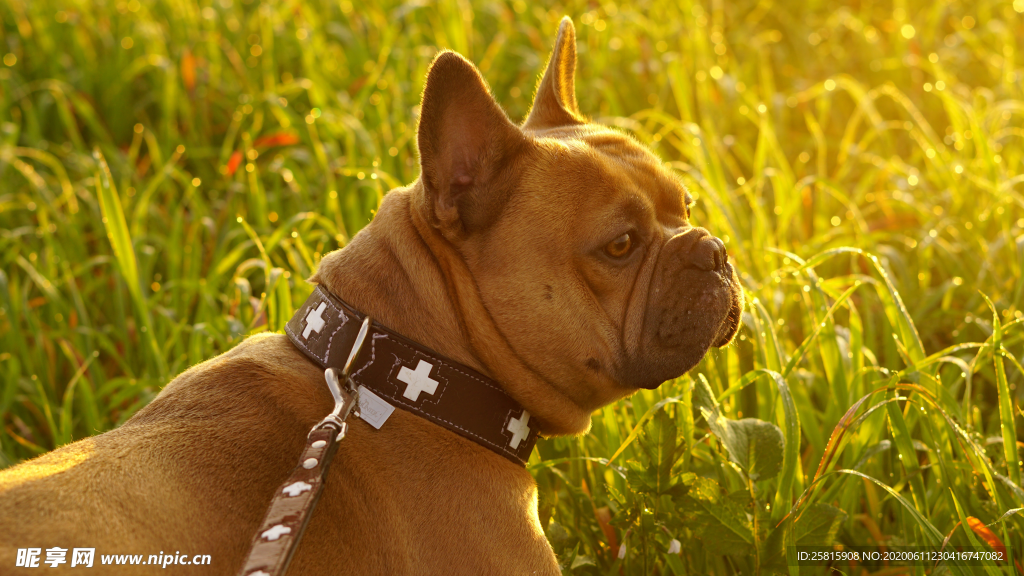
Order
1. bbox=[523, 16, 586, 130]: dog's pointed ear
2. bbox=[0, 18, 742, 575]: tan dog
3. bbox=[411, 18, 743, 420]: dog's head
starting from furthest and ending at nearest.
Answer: bbox=[523, 16, 586, 130]: dog's pointed ear < bbox=[411, 18, 743, 420]: dog's head < bbox=[0, 18, 742, 575]: tan dog

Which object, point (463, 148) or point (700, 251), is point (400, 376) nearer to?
point (463, 148)

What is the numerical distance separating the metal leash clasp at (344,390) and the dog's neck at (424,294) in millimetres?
107

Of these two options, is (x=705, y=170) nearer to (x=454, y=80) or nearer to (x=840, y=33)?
(x=454, y=80)

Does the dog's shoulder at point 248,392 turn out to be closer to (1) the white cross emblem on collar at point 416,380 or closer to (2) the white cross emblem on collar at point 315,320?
(2) the white cross emblem on collar at point 315,320

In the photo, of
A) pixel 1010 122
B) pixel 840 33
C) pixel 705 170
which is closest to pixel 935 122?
pixel 1010 122

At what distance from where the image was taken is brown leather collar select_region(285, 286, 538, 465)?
1972 mm

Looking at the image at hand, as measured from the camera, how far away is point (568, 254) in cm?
219

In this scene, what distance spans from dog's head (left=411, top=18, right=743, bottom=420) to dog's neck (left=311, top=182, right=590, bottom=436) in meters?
0.04

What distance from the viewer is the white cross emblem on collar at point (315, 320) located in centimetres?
204

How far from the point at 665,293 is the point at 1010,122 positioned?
374 centimetres

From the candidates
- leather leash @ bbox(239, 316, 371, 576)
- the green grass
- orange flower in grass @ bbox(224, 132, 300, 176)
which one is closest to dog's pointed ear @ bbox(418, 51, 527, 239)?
leather leash @ bbox(239, 316, 371, 576)

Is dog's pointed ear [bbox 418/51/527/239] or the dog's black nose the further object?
the dog's black nose

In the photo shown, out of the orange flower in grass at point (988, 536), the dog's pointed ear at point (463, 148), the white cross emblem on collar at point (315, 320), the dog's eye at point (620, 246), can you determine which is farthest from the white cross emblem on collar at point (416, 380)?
the orange flower in grass at point (988, 536)

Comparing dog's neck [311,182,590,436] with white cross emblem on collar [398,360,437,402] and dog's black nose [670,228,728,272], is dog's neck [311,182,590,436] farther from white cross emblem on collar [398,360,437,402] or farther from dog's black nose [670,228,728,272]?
dog's black nose [670,228,728,272]
